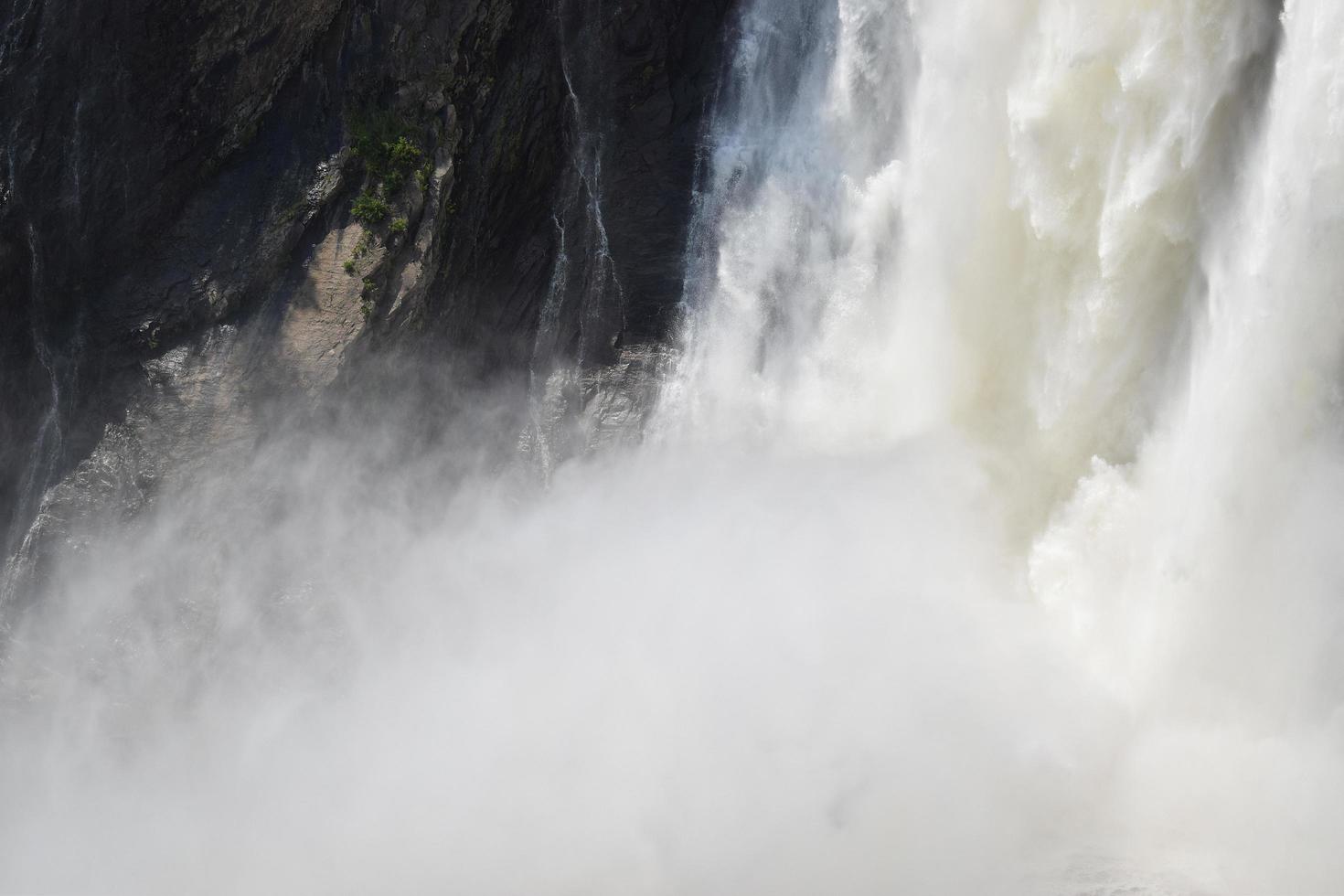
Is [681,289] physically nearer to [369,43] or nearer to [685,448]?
[685,448]

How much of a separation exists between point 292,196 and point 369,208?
1128 millimetres

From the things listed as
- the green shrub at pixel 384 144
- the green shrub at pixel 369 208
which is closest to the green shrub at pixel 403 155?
the green shrub at pixel 384 144

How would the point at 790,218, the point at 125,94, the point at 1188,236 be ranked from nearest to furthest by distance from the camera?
1. the point at 1188,236
2. the point at 125,94
3. the point at 790,218

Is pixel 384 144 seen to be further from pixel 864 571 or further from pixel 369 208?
pixel 864 571

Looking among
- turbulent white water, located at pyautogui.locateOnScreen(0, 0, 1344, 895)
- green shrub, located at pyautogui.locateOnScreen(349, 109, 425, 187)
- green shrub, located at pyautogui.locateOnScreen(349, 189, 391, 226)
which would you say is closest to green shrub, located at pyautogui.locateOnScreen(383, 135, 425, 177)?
green shrub, located at pyautogui.locateOnScreen(349, 109, 425, 187)

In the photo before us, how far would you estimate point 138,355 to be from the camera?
709 inches

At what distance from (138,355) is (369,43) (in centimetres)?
553

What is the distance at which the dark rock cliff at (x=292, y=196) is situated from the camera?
1742 centimetres

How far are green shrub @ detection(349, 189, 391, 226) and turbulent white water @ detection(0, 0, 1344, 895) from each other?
3.42 metres

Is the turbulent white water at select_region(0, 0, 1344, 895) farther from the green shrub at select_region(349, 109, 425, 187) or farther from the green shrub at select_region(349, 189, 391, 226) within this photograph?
the green shrub at select_region(349, 109, 425, 187)

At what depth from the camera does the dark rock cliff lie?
686 inches

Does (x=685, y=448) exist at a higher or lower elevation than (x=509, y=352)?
lower

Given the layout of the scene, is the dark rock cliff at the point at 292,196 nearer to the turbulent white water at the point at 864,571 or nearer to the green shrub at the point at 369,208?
the green shrub at the point at 369,208

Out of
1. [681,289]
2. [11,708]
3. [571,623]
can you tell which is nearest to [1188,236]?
[681,289]
